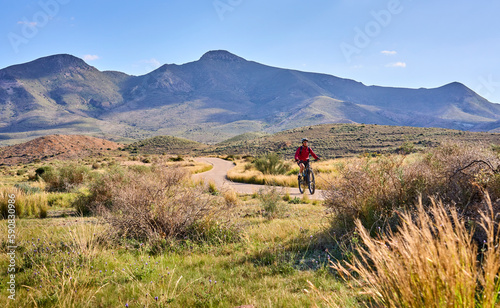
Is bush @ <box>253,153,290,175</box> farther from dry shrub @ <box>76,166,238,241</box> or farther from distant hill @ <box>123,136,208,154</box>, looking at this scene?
distant hill @ <box>123,136,208,154</box>

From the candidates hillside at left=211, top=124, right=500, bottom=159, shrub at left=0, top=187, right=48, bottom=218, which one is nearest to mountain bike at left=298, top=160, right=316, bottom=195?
shrub at left=0, top=187, right=48, bottom=218

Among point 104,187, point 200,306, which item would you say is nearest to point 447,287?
point 200,306

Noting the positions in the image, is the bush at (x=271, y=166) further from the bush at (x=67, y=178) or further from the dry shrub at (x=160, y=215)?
the dry shrub at (x=160, y=215)

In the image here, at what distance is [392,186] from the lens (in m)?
5.35

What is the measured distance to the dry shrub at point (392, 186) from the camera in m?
4.49

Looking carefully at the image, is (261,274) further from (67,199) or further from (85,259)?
(67,199)

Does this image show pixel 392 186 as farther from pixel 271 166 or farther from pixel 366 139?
pixel 366 139

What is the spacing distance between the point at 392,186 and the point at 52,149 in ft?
298

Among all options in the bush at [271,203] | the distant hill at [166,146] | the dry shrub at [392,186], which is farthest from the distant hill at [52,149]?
the dry shrub at [392,186]

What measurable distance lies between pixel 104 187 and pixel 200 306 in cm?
884

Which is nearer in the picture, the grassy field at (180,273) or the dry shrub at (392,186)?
the grassy field at (180,273)

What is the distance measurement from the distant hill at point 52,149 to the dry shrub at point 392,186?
235 ft

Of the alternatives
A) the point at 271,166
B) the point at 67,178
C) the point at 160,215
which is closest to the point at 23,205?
the point at 160,215

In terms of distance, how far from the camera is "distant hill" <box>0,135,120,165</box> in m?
66.9
